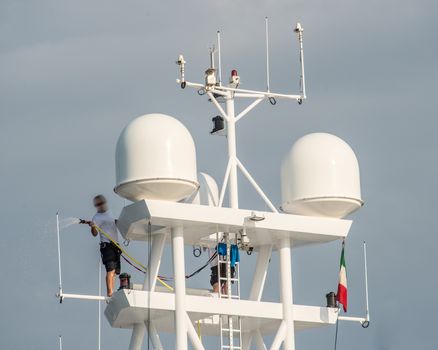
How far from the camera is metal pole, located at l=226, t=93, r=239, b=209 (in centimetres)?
4959

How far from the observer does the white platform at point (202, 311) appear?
47.6m

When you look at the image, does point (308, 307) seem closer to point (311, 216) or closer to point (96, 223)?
point (311, 216)

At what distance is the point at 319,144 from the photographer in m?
50.1

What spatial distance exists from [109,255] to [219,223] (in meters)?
3.03

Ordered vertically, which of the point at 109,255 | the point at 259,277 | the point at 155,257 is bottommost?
the point at 259,277

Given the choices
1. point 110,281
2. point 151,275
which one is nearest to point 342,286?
point 151,275

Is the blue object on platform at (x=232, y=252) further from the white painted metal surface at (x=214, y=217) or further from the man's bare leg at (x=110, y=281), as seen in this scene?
the man's bare leg at (x=110, y=281)

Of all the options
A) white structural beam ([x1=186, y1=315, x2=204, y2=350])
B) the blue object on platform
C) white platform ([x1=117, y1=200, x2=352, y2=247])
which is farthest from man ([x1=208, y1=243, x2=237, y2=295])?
white structural beam ([x1=186, y1=315, x2=204, y2=350])

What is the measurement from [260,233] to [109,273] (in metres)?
3.61

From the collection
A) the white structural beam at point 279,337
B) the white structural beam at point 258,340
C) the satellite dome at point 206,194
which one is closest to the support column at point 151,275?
the satellite dome at point 206,194

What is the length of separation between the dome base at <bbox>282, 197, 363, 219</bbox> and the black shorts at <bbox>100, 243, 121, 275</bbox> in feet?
13.4

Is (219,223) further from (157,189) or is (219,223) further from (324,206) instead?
(324,206)

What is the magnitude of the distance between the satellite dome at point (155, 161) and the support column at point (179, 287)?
92 cm

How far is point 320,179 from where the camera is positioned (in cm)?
4978
